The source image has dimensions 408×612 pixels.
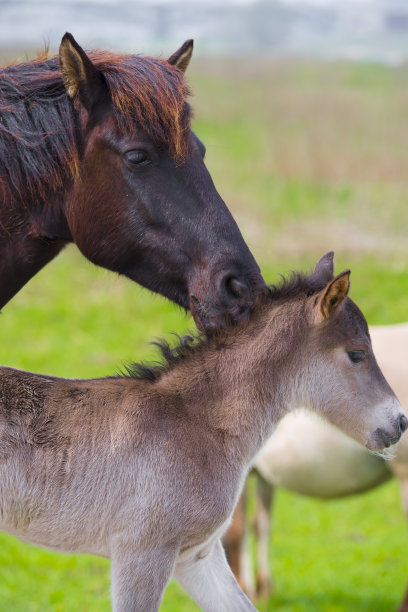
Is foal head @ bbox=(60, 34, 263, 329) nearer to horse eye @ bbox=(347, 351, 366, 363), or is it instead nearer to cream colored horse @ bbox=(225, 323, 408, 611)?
horse eye @ bbox=(347, 351, 366, 363)

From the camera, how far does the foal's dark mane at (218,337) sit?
3.19 meters

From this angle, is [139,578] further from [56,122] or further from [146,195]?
[56,122]

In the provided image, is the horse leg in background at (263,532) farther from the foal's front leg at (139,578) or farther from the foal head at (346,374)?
the foal's front leg at (139,578)

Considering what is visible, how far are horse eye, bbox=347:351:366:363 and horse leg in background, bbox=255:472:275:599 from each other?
3754 mm

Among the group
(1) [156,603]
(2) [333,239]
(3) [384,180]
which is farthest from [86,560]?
(3) [384,180]

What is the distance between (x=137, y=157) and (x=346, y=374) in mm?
1166

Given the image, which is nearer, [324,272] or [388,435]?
[388,435]

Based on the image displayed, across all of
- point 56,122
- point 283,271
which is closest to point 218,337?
point 56,122

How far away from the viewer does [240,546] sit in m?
6.27

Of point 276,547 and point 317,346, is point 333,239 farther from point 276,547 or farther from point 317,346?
point 317,346

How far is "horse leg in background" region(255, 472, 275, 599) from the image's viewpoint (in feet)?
22.3

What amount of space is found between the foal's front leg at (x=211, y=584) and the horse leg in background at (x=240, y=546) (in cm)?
282

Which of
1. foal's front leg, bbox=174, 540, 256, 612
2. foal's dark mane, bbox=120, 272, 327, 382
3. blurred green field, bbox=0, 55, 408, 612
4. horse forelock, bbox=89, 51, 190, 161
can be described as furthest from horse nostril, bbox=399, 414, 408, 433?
horse forelock, bbox=89, 51, 190, 161

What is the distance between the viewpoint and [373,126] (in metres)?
19.7
